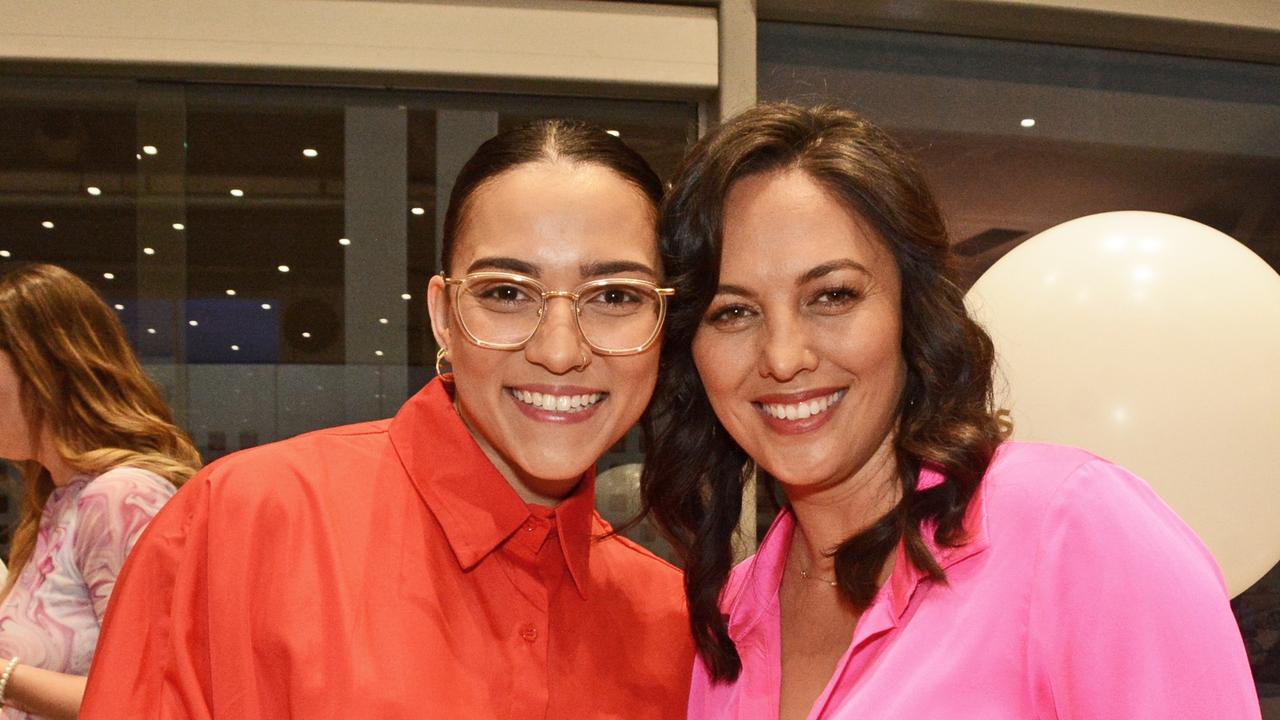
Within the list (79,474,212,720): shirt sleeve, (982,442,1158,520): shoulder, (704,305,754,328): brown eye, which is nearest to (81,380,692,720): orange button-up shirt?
(79,474,212,720): shirt sleeve

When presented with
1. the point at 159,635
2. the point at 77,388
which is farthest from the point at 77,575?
the point at 159,635

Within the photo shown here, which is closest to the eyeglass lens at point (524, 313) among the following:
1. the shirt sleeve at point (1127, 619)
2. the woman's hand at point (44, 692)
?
the shirt sleeve at point (1127, 619)

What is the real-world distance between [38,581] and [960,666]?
76.4 inches

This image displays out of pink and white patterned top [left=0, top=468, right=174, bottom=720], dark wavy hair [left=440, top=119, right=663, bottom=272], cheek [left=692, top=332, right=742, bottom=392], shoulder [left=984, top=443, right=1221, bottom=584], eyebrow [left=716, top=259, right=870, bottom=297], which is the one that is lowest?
pink and white patterned top [left=0, top=468, right=174, bottom=720]

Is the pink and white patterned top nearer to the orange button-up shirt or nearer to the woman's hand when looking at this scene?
the woman's hand

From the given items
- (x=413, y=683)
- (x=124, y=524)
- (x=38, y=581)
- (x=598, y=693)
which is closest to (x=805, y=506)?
(x=598, y=693)

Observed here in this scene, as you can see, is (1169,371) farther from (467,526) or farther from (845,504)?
(467,526)

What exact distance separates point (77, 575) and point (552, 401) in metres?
1.38

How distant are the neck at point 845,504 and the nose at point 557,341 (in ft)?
1.57

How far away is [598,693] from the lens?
158 cm

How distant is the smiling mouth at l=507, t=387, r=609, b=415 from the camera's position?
1.55m

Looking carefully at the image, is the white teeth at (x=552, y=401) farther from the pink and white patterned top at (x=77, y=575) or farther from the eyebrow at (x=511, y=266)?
the pink and white patterned top at (x=77, y=575)

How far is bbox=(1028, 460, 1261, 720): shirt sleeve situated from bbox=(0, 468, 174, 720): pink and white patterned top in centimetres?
181

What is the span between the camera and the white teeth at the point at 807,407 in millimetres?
1615
